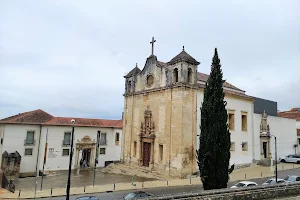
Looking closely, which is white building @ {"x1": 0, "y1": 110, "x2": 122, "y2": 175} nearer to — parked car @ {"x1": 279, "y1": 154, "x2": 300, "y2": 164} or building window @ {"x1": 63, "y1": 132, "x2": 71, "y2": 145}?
building window @ {"x1": 63, "y1": 132, "x2": 71, "y2": 145}

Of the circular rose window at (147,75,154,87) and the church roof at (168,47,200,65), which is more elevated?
the church roof at (168,47,200,65)

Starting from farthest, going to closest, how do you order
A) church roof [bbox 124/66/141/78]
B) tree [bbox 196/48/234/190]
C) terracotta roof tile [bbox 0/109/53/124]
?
church roof [bbox 124/66/141/78], terracotta roof tile [bbox 0/109/53/124], tree [bbox 196/48/234/190]

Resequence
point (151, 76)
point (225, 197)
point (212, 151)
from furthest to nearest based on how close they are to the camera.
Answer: point (151, 76) < point (212, 151) < point (225, 197)

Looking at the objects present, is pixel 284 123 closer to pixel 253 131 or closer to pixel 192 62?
pixel 253 131

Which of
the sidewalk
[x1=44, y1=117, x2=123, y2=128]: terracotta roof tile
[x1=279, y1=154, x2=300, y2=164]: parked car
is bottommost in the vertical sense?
the sidewalk

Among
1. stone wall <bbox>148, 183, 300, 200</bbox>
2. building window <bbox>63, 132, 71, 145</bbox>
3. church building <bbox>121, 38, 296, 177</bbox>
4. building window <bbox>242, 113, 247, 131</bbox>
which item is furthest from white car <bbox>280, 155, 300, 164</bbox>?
building window <bbox>63, 132, 71, 145</bbox>

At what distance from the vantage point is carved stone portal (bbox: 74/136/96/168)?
116 feet

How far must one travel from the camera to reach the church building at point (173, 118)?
26.5 m

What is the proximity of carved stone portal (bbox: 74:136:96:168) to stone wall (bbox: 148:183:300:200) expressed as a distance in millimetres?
29134

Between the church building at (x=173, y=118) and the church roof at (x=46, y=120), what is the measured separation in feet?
20.2

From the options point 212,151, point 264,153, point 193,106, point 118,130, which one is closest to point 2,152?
point 118,130

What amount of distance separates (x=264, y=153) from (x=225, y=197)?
30.1 m

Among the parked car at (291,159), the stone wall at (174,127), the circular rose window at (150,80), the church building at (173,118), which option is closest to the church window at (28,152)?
the church building at (173,118)

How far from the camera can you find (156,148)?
29.2 m
